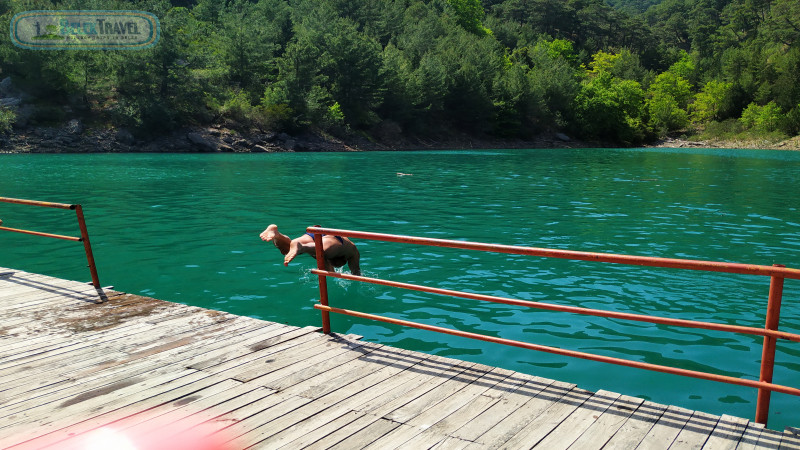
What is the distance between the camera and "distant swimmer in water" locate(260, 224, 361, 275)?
8266 mm

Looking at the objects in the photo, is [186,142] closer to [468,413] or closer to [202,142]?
[202,142]

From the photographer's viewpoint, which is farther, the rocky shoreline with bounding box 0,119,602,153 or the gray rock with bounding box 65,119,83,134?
the gray rock with bounding box 65,119,83,134

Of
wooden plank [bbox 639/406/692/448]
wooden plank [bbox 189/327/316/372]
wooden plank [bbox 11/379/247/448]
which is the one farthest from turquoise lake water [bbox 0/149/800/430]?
wooden plank [bbox 11/379/247/448]

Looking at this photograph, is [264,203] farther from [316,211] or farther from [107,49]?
[107,49]

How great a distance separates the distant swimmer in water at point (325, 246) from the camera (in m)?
8.27

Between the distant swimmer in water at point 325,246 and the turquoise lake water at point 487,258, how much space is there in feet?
2.61

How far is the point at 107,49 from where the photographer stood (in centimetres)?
6519

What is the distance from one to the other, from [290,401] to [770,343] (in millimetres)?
3472

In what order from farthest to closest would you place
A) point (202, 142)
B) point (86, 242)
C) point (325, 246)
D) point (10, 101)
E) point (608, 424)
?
point (202, 142), point (10, 101), point (325, 246), point (86, 242), point (608, 424)

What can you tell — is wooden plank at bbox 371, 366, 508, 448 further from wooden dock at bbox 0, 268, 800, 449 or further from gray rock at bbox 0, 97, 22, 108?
gray rock at bbox 0, 97, 22, 108

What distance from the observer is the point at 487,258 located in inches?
512

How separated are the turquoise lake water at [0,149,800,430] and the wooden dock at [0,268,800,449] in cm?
228

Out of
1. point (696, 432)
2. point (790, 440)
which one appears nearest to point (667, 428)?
point (696, 432)

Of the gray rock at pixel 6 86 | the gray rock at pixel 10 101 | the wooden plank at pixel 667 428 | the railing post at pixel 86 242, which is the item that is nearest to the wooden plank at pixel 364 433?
the wooden plank at pixel 667 428
